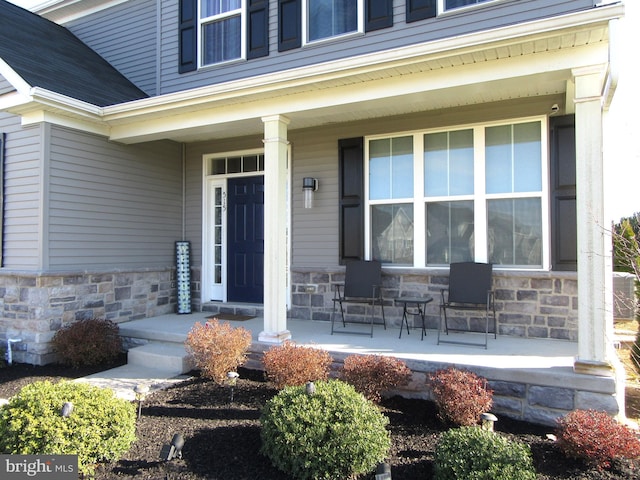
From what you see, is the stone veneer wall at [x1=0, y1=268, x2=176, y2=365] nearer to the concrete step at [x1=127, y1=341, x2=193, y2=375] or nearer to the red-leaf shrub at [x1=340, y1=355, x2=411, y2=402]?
the concrete step at [x1=127, y1=341, x2=193, y2=375]

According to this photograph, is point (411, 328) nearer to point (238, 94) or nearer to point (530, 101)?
point (530, 101)

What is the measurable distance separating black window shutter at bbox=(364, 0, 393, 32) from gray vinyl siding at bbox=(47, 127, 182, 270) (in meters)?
3.33

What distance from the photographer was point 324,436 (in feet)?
8.34

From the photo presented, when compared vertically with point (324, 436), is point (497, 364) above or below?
above

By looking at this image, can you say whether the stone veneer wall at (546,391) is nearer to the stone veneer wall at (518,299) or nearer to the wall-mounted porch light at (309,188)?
the stone veneer wall at (518,299)

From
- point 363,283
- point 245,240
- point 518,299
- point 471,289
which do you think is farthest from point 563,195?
point 245,240

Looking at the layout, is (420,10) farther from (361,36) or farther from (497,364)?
(497,364)

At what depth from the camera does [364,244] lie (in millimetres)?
5516

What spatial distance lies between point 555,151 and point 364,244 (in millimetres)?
2302

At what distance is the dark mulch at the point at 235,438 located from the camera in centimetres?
261

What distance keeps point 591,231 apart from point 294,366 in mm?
2463

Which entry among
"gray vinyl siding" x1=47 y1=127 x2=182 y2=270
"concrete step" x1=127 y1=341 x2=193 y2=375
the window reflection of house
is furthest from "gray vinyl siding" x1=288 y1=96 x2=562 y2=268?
"gray vinyl siding" x1=47 y1=127 x2=182 y2=270

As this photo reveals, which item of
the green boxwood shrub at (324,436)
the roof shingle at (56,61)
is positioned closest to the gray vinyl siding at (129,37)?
the roof shingle at (56,61)

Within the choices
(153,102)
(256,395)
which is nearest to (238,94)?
(153,102)
